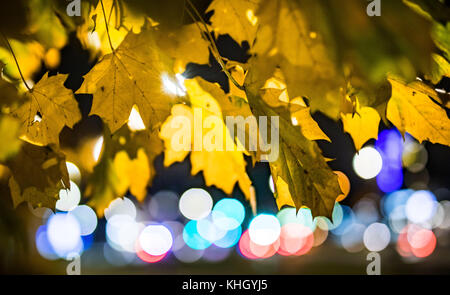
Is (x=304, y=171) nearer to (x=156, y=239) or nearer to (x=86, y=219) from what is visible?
(x=156, y=239)

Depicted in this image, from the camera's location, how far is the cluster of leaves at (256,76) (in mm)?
762

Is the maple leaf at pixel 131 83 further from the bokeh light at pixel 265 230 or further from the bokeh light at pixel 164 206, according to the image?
the bokeh light at pixel 164 206

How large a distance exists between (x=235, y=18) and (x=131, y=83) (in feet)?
1.10

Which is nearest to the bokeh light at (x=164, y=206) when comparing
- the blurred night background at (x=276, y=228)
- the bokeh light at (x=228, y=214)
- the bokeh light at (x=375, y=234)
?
the blurred night background at (x=276, y=228)

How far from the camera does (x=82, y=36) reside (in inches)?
53.5

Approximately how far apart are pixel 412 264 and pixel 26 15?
1177cm

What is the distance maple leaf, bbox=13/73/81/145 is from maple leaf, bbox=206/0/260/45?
1.47 ft

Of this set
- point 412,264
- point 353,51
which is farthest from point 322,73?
point 412,264

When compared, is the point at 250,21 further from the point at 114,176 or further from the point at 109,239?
the point at 109,239

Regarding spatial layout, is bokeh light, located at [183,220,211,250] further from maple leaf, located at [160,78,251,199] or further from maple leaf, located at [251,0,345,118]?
maple leaf, located at [251,0,345,118]

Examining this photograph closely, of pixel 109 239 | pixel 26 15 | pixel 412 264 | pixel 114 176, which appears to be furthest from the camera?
pixel 109 239

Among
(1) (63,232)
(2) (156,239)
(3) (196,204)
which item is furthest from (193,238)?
(3) (196,204)

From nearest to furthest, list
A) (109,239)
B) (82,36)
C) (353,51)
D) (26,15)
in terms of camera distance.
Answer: (353,51)
(26,15)
(82,36)
(109,239)

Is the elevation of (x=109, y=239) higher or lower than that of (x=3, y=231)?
lower
